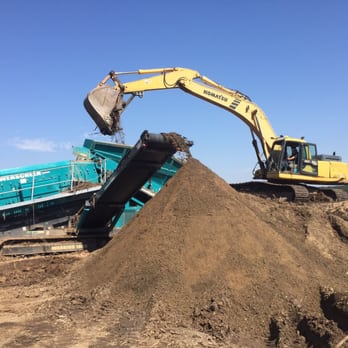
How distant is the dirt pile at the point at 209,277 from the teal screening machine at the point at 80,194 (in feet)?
4.89

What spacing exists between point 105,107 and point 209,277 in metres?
6.63

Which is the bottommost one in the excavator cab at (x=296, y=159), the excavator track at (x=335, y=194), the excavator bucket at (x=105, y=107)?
the excavator track at (x=335, y=194)

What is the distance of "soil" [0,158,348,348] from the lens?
5.06 m

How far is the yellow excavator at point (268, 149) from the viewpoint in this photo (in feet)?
42.3

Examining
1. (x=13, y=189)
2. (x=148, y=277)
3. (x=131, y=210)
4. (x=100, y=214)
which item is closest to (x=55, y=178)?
(x=13, y=189)

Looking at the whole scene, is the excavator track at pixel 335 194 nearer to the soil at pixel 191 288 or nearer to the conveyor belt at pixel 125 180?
the soil at pixel 191 288

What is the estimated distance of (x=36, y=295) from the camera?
23.6 ft

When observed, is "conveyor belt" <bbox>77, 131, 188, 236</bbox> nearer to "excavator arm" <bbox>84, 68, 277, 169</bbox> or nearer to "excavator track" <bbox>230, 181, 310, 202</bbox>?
"excavator arm" <bbox>84, 68, 277, 169</bbox>

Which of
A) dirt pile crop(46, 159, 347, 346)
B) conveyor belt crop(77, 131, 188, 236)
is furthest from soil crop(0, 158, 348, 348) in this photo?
conveyor belt crop(77, 131, 188, 236)

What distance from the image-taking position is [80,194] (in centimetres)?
1381

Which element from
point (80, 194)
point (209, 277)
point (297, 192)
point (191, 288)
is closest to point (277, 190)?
point (297, 192)

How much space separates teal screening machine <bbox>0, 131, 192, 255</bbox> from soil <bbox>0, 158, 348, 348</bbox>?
1.26 metres

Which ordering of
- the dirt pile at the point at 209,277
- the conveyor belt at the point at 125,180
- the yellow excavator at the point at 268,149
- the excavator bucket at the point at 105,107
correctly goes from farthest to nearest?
the yellow excavator at the point at 268,149, the excavator bucket at the point at 105,107, the conveyor belt at the point at 125,180, the dirt pile at the point at 209,277

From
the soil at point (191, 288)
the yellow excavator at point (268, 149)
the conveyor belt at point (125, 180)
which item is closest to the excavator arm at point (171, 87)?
the yellow excavator at point (268, 149)
